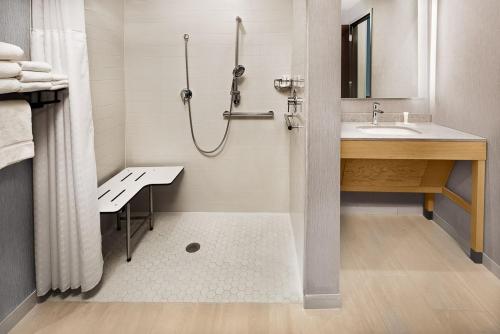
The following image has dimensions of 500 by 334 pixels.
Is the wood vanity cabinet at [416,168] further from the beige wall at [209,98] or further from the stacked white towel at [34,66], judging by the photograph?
the stacked white towel at [34,66]

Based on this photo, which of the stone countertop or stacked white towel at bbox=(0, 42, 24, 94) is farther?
the stone countertop

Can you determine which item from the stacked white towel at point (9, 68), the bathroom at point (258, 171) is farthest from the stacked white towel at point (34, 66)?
the bathroom at point (258, 171)

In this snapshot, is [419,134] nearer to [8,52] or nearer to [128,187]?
[128,187]

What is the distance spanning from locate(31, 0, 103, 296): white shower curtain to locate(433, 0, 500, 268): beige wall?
243 cm

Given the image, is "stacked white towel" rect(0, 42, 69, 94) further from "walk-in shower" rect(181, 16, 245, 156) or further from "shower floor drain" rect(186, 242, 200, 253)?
"walk-in shower" rect(181, 16, 245, 156)

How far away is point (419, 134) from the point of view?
2.89m

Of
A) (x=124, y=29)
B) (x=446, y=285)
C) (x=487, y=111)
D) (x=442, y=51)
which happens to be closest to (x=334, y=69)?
(x=487, y=111)

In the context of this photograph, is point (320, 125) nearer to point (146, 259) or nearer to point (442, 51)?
point (146, 259)

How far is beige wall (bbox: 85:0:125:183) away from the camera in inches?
121

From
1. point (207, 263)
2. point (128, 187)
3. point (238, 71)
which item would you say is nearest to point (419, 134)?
point (238, 71)

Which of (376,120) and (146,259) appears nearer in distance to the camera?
(146,259)

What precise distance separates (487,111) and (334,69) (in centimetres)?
125

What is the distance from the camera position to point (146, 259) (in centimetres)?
290

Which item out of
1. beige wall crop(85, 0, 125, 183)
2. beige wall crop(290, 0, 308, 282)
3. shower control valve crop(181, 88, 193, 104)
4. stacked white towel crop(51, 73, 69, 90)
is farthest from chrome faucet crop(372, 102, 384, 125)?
stacked white towel crop(51, 73, 69, 90)
